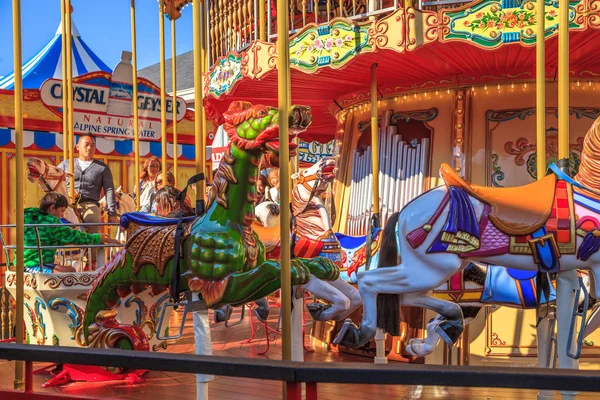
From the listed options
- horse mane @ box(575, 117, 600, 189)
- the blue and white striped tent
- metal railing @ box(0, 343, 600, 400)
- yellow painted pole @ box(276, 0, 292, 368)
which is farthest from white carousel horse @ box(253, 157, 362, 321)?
the blue and white striped tent

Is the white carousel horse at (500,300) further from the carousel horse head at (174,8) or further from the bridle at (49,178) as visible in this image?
the carousel horse head at (174,8)

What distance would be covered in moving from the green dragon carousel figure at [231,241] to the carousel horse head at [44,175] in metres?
2.33

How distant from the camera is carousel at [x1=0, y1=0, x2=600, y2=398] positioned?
11.6ft

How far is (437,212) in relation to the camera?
3.83 m

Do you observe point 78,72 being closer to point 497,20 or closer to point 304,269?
point 497,20

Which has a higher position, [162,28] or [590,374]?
[162,28]

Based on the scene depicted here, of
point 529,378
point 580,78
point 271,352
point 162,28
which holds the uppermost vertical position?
point 162,28

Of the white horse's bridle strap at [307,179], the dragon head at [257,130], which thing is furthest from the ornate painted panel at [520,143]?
the dragon head at [257,130]

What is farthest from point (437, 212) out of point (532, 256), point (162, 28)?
point (162, 28)

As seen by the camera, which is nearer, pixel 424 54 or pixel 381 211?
pixel 424 54

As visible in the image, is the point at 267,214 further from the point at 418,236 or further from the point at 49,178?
the point at 418,236

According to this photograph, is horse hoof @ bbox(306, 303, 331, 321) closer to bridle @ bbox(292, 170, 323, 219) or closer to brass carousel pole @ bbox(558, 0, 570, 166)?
brass carousel pole @ bbox(558, 0, 570, 166)

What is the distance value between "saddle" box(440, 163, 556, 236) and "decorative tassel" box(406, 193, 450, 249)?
0.42 feet

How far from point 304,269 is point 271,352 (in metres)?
2.77
